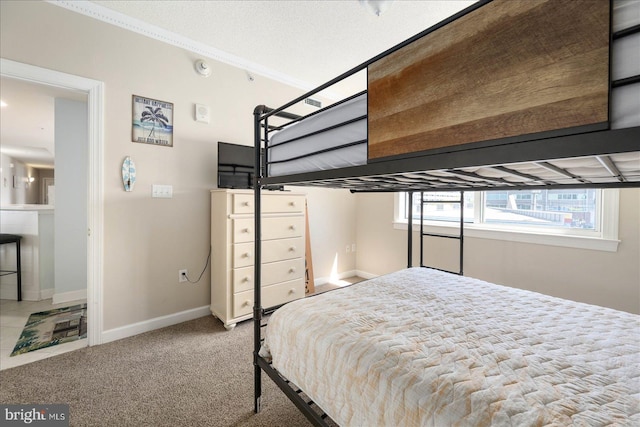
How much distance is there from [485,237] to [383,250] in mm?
1274

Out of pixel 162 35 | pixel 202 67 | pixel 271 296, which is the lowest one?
pixel 271 296

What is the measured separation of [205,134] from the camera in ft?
8.53

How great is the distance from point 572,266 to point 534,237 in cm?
33

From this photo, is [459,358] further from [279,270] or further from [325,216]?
[325,216]

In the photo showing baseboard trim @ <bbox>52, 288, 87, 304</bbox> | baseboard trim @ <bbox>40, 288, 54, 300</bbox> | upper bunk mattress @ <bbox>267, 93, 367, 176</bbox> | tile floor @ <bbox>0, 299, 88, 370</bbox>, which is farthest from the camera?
baseboard trim @ <bbox>40, 288, 54, 300</bbox>

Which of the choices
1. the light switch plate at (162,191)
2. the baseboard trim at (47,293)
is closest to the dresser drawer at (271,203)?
the light switch plate at (162,191)

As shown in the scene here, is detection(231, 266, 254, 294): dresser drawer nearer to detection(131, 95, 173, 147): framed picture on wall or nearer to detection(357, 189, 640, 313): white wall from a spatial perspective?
detection(131, 95, 173, 147): framed picture on wall

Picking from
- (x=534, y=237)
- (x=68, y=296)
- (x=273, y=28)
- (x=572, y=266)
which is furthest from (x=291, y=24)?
(x=68, y=296)

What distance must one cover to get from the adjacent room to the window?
20 mm

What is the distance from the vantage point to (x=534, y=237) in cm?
237

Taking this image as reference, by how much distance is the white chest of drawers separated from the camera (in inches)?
91.5

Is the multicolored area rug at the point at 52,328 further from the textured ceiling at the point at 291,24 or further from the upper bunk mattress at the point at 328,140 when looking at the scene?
the textured ceiling at the point at 291,24

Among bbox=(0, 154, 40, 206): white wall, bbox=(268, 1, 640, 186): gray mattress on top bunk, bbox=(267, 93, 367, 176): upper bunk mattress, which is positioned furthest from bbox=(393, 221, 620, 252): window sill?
bbox=(0, 154, 40, 206): white wall

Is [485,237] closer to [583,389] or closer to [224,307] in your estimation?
[583,389]
